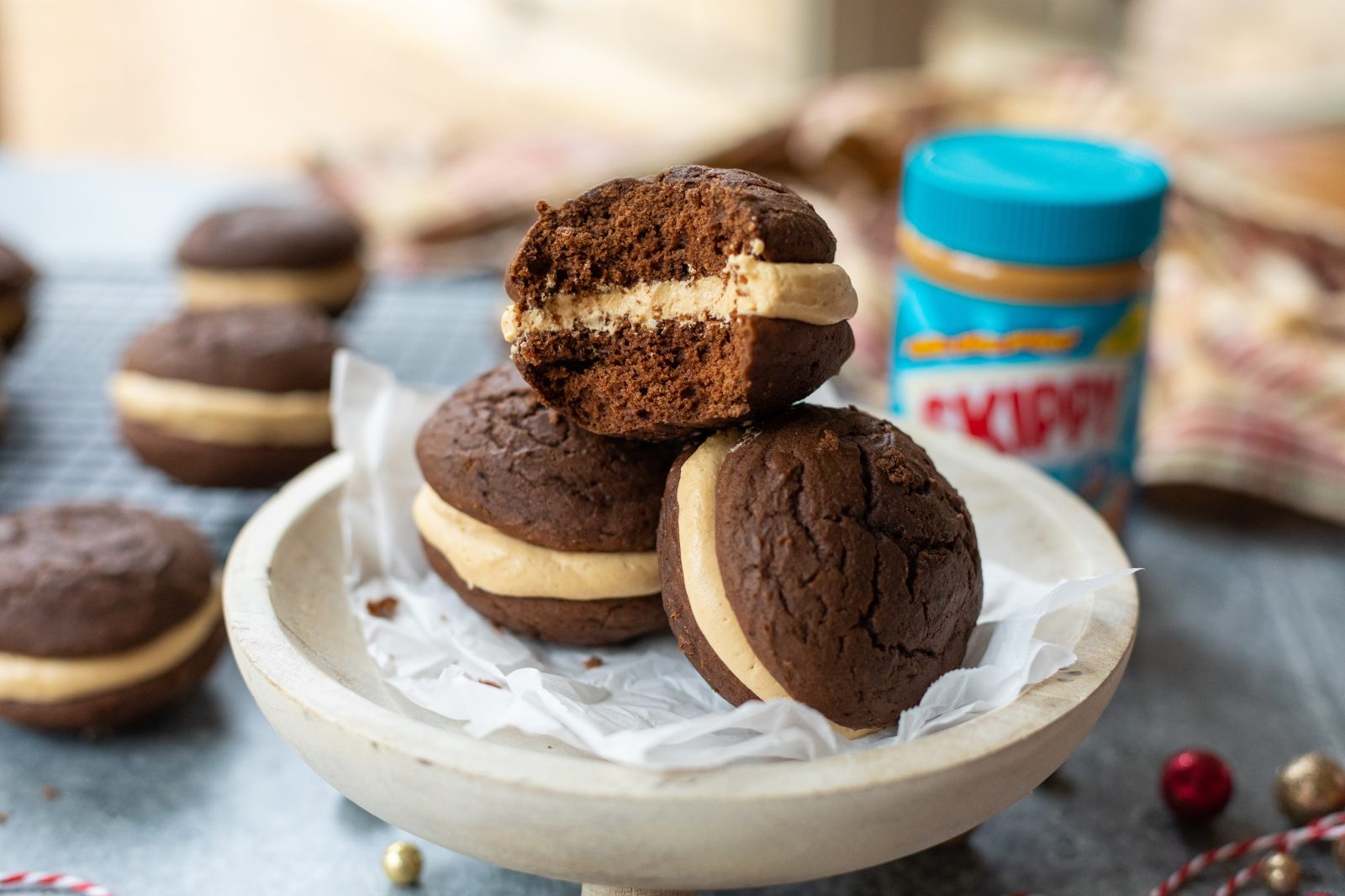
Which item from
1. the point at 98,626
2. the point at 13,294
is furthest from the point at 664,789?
the point at 13,294

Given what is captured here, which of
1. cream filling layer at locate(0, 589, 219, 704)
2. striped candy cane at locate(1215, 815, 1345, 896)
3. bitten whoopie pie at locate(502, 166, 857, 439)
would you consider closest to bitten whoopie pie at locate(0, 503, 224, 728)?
cream filling layer at locate(0, 589, 219, 704)

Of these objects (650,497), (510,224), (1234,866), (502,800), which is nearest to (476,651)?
(650,497)

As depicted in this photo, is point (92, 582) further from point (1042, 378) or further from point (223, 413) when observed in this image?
point (1042, 378)

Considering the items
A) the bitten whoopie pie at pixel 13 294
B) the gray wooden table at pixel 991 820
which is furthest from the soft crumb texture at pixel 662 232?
the bitten whoopie pie at pixel 13 294

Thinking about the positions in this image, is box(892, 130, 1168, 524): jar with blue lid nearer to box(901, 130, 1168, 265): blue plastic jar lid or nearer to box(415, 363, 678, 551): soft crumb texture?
box(901, 130, 1168, 265): blue plastic jar lid

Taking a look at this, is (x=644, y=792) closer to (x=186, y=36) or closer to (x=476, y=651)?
(x=476, y=651)

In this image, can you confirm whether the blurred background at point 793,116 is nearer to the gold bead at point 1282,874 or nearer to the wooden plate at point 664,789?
the gold bead at point 1282,874

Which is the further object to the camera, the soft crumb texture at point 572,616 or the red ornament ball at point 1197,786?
the red ornament ball at point 1197,786
